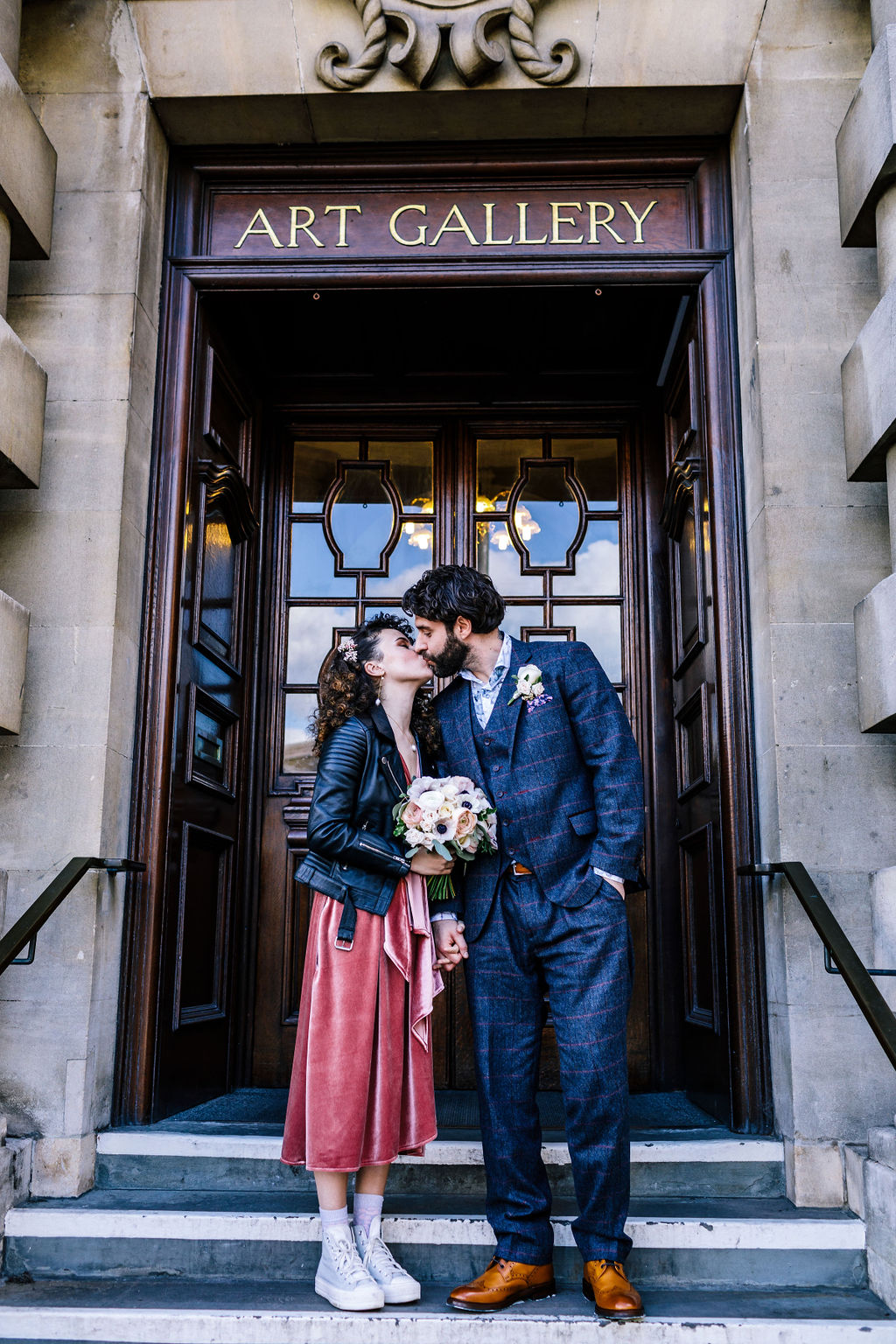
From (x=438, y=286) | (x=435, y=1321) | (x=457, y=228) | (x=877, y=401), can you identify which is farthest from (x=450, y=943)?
(x=457, y=228)

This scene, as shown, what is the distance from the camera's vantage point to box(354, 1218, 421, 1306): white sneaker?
137 inches

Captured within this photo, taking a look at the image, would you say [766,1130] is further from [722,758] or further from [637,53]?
[637,53]

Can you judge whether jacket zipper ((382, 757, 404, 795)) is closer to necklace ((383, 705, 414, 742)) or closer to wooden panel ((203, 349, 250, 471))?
necklace ((383, 705, 414, 742))

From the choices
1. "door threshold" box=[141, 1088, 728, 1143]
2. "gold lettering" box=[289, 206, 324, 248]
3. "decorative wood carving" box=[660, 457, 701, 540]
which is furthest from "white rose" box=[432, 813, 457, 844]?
"gold lettering" box=[289, 206, 324, 248]

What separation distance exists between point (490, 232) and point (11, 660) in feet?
8.67

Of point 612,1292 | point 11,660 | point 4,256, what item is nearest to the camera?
point 612,1292

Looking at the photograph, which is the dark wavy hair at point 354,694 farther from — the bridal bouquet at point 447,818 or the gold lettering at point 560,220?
the gold lettering at point 560,220

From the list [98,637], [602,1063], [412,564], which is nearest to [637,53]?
[412,564]

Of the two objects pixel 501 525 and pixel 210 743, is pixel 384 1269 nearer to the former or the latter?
pixel 210 743

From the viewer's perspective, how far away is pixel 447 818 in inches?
140

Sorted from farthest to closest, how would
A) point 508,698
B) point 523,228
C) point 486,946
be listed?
point 523,228 → point 508,698 → point 486,946

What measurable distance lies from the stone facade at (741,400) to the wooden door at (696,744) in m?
0.31

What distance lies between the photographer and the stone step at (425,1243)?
3.68 metres

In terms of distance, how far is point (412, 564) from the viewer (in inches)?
242
